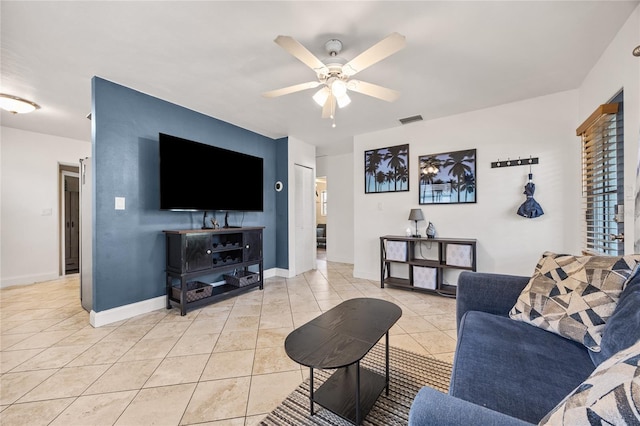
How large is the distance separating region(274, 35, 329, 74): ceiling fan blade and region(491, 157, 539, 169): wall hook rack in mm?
2626

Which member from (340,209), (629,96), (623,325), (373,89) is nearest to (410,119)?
(373,89)

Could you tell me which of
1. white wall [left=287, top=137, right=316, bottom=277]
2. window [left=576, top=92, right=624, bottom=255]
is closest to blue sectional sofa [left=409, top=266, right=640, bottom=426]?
window [left=576, top=92, right=624, bottom=255]

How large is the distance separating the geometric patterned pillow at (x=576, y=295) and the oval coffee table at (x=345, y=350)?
2.42 ft

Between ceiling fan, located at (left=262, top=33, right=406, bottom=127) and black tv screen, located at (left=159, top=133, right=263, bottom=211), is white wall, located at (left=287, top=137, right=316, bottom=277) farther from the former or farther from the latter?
ceiling fan, located at (left=262, top=33, right=406, bottom=127)

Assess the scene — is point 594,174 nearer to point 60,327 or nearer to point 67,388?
point 67,388

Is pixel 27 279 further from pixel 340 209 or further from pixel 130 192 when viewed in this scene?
pixel 340 209

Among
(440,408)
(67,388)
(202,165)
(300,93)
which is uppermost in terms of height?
(300,93)

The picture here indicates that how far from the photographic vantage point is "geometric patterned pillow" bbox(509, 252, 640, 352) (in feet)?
3.88

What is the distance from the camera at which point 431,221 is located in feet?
12.4

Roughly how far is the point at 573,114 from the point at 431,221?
76.3 inches

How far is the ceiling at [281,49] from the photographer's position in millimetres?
1729

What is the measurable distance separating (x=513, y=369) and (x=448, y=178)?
3002 millimetres

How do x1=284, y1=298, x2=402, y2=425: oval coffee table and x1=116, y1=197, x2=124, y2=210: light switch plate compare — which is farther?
x1=116, y1=197, x2=124, y2=210: light switch plate

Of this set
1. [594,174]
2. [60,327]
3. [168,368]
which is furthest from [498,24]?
[60,327]
